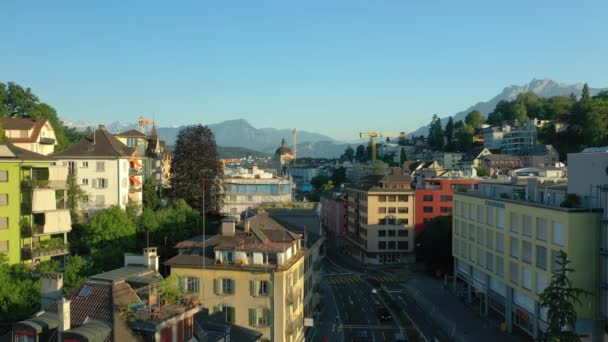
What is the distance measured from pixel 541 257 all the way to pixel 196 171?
1648 inches

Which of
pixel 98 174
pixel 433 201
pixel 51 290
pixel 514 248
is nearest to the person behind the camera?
pixel 51 290

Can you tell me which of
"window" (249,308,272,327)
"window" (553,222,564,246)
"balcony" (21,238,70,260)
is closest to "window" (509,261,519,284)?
"window" (553,222,564,246)

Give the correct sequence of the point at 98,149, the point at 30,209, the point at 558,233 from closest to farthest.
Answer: the point at 558,233 < the point at 30,209 < the point at 98,149

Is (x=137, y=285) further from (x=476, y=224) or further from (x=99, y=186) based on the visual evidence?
(x=476, y=224)

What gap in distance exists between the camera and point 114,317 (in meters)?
21.8

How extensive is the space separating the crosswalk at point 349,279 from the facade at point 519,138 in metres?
114

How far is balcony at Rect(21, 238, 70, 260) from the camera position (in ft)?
157

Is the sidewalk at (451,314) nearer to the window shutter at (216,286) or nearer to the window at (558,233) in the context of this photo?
the window at (558,233)

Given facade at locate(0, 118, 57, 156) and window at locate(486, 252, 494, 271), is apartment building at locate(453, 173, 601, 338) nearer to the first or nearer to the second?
window at locate(486, 252, 494, 271)

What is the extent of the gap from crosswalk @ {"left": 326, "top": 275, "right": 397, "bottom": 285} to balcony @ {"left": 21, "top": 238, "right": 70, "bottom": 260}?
4015 centimetres

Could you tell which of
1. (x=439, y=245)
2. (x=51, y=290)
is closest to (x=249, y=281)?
(x=51, y=290)

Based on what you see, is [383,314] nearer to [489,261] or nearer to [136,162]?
[489,261]

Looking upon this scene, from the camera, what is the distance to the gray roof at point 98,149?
63.7m

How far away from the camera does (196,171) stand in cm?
6944
